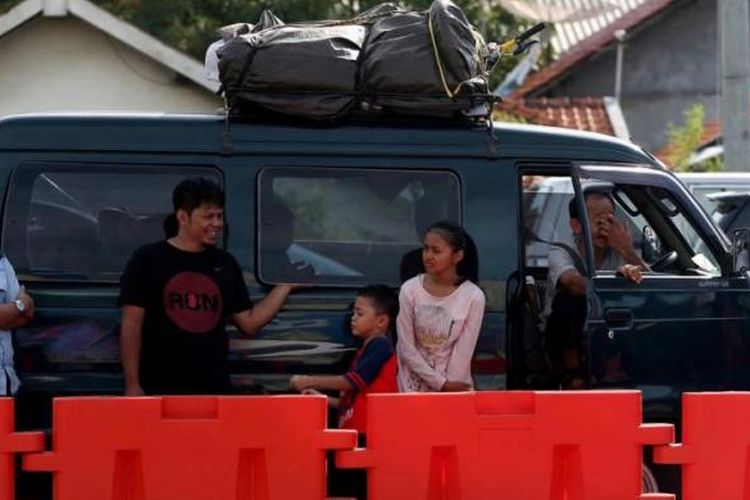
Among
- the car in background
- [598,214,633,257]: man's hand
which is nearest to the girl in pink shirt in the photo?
[598,214,633,257]: man's hand

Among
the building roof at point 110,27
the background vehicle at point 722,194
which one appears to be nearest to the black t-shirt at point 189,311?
the background vehicle at point 722,194

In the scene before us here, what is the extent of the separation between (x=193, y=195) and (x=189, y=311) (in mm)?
560

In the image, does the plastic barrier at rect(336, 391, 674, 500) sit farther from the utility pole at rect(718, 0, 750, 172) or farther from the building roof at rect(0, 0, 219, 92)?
the building roof at rect(0, 0, 219, 92)

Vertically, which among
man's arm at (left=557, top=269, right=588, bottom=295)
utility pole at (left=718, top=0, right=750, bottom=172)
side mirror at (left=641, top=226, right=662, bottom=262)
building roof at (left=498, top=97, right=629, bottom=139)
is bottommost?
man's arm at (left=557, top=269, right=588, bottom=295)

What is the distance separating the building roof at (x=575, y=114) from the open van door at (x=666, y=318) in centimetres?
1513

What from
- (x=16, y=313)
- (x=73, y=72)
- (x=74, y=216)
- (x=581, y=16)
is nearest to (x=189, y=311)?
(x=74, y=216)

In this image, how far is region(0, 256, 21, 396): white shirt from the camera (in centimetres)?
806

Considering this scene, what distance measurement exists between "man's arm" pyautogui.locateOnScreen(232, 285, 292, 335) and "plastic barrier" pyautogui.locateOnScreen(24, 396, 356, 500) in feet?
1.90

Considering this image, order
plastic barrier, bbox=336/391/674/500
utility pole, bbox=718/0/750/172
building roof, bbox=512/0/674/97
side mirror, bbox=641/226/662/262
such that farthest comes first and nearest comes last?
1. building roof, bbox=512/0/674/97
2. utility pole, bbox=718/0/750/172
3. side mirror, bbox=641/226/662/262
4. plastic barrier, bbox=336/391/674/500

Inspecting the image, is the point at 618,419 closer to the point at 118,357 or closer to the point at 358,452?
the point at 358,452

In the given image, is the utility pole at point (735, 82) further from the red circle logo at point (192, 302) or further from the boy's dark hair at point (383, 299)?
the red circle logo at point (192, 302)

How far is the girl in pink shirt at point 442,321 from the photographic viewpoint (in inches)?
327

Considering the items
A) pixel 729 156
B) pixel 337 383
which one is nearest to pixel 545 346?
pixel 337 383

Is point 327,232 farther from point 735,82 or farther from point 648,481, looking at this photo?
point 735,82
